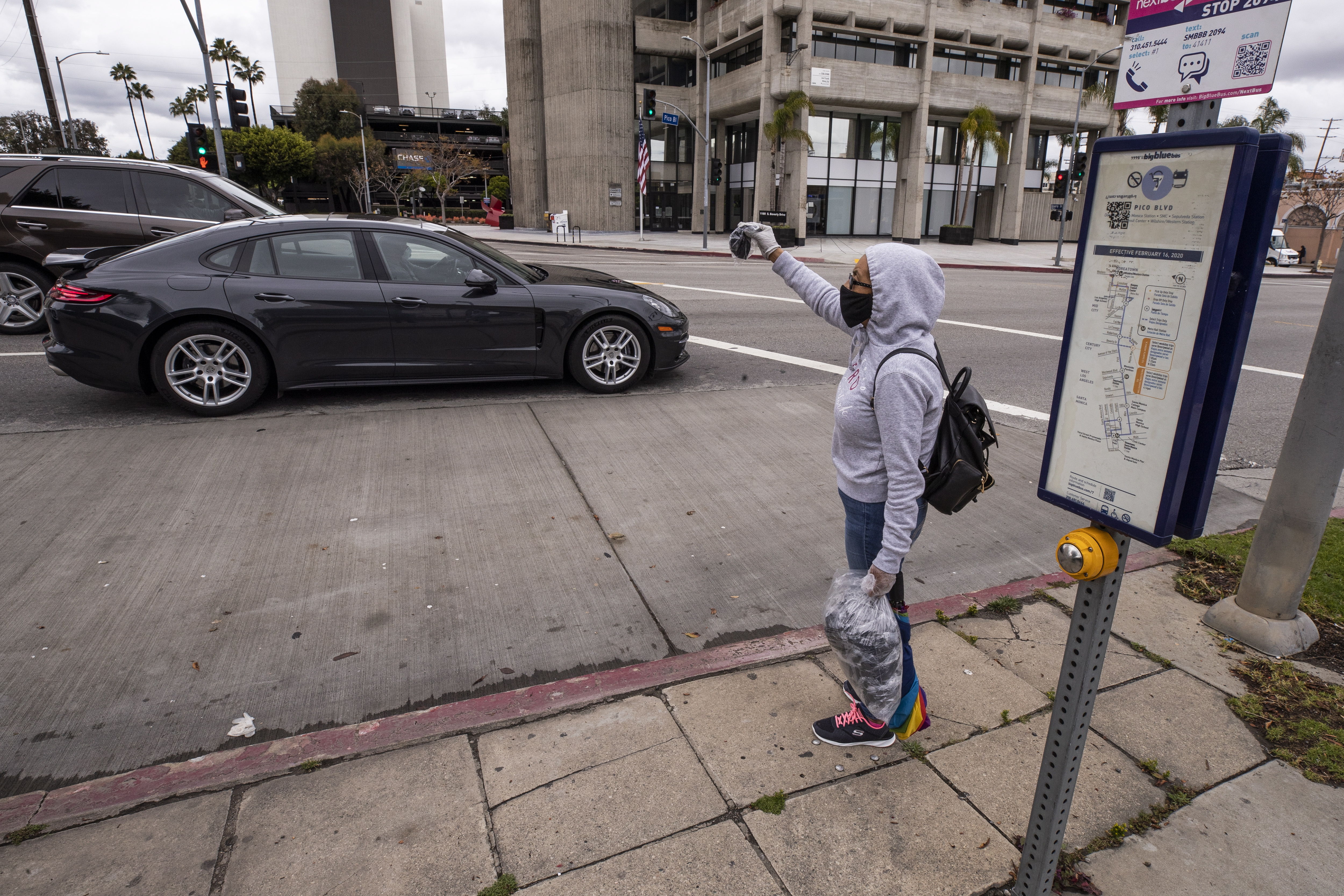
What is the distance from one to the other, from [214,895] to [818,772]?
1.87 metres

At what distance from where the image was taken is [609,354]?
7.09 metres

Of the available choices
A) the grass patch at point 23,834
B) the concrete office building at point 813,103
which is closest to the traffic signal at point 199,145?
the grass patch at point 23,834

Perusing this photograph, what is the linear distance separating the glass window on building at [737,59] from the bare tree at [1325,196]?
3091cm

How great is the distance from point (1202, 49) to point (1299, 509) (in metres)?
2.61

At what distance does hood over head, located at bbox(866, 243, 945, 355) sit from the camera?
2422 millimetres

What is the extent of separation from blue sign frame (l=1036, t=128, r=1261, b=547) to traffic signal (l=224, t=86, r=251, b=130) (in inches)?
861

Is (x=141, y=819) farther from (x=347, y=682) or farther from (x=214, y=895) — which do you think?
(x=347, y=682)

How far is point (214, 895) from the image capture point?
2164mm

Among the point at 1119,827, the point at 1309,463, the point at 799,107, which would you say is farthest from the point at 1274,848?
the point at 799,107

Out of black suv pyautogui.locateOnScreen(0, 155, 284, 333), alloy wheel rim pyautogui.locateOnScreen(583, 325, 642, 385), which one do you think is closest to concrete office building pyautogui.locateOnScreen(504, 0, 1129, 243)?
black suv pyautogui.locateOnScreen(0, 155, 284, 333)

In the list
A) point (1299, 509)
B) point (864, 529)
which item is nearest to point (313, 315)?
point (864, 529)

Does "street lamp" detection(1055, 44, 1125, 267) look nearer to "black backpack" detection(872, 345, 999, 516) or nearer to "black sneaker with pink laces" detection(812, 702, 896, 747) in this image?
"black backpack" detection(872, 345, 999, 516)

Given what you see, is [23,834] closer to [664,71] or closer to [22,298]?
[22,298]

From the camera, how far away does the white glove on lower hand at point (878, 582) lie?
2455 mm
